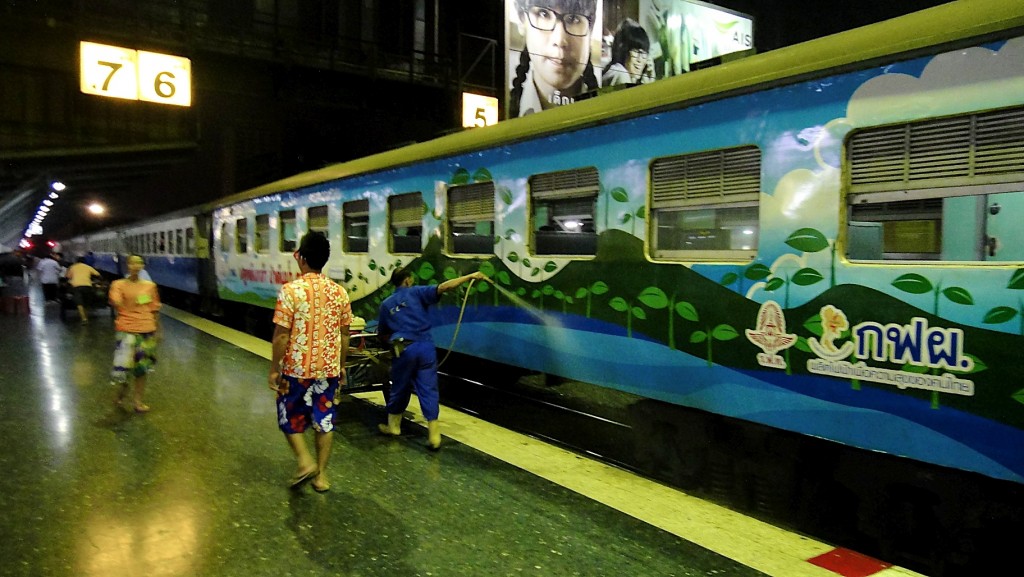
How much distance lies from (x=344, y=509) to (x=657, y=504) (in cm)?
206

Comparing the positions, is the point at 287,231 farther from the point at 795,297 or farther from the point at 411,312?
the point at 795,297

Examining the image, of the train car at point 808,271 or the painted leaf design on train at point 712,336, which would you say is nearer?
the train car at point 808,271

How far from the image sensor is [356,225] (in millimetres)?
9688

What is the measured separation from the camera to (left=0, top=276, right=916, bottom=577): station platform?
12.8 ft

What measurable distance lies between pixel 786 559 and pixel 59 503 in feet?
14.5

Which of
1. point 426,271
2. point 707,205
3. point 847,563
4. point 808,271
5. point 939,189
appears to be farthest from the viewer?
point 426,271

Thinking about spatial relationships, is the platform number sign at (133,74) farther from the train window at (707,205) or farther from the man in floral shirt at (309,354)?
the train window at (707,205)

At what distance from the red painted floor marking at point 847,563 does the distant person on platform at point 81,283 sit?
47.2ft

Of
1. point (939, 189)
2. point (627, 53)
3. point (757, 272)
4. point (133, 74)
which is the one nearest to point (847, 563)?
point (757, 272)

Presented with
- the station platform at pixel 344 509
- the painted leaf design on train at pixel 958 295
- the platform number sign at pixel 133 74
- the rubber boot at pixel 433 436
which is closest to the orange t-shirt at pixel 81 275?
the platform number sign at pixel 133 74

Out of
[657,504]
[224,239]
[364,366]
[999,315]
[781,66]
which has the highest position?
[781,66]

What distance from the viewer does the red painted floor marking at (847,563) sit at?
387 centimetres

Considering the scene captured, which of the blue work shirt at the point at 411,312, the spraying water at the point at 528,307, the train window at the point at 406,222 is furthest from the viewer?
the train window at the point at 406,222

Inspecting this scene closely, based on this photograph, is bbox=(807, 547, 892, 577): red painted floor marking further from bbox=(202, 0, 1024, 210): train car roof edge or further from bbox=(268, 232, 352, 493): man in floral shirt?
bbox=(268, 232, 352, 493): man in floral shirt
